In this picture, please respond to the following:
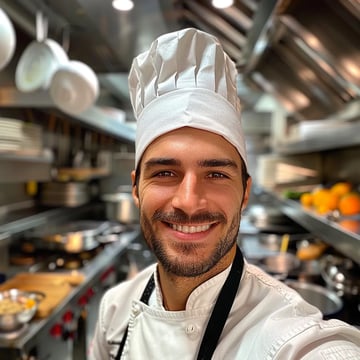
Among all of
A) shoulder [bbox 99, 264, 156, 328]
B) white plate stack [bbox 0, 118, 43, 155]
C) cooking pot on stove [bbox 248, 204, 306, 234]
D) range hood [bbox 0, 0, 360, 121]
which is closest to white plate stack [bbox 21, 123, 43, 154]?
white plate stack [bbox 0, 118, 43, 155]

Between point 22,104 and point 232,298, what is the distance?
5.48ft

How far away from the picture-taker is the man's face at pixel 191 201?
2.66 feet

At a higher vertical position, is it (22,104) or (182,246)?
(22,104)

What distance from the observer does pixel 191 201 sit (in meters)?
0.80

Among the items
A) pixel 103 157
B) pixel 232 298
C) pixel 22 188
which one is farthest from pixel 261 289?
pixel 103 157

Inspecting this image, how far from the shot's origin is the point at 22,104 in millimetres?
2039

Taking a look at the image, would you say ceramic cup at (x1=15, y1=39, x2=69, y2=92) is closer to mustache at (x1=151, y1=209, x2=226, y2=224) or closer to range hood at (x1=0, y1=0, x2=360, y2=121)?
range hood at (x1=0, y1=0, x2=360, y2=121)

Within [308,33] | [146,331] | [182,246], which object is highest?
[308,33]

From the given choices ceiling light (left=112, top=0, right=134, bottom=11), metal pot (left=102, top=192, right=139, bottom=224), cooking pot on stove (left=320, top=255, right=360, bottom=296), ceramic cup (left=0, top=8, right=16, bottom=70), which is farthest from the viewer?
metal pot (left=102, top=192, right=139, bottom=224)

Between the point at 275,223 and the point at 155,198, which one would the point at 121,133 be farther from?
the point at 155,198

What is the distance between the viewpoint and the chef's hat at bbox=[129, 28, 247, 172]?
861 millimetres

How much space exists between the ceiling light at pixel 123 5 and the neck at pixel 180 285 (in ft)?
4.23

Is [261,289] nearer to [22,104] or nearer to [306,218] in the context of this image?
[306,218]

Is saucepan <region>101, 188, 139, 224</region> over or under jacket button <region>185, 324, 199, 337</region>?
under
